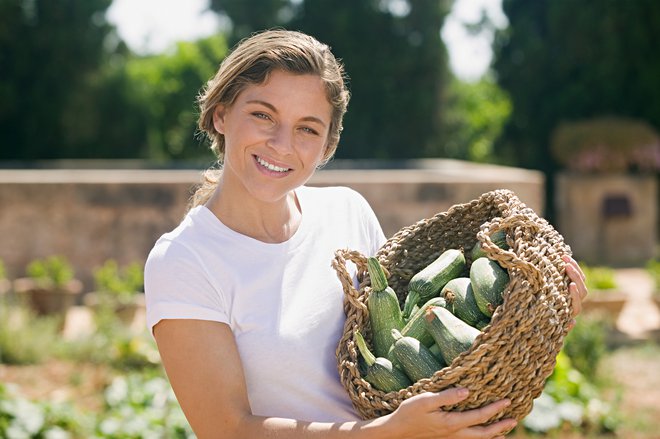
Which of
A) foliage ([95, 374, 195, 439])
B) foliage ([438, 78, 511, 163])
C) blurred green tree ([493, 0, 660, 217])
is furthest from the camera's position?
foliage ([438, 78, 511, 163])

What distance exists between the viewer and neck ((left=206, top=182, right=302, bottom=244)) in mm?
2082

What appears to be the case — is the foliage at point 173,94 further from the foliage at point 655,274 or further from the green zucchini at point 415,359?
the green zucchini at point 415,359

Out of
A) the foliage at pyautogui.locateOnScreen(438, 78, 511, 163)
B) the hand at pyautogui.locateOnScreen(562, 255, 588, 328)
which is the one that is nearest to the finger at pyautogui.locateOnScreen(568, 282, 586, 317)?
the hand at pyautogui.locateOnScreen(562, 255, 588, 328)

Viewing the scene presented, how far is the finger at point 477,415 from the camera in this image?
174 centimetres

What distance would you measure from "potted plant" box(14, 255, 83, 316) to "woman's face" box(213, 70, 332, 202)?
5216 mm

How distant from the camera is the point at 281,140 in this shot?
1977 millimetres

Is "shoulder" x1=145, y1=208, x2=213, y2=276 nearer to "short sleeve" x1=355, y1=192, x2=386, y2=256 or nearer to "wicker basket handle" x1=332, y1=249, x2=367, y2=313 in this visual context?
"wicker basket handle" x1=332, y1=249, x2=367, y2=313

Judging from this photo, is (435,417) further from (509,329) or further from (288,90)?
(288,90)

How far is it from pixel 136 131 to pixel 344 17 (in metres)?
4.64

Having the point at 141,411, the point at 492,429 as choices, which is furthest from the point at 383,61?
the point at 492,429

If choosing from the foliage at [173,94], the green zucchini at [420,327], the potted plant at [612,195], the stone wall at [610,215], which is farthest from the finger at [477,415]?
the foliage at [173,94]

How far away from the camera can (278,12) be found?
1809cm

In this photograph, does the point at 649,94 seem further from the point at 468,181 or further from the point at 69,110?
the point at 69,110

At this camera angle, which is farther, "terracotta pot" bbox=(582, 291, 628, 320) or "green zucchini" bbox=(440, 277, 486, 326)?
"terracotta pot" bbox=(582, 291, 628, 320)
